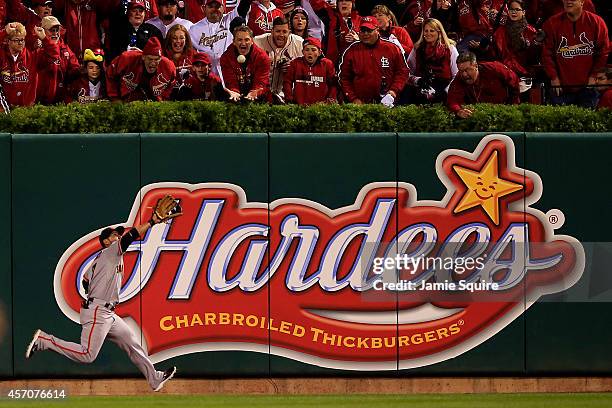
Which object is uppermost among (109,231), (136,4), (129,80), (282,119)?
(136,4)

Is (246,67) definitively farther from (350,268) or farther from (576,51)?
(576,51)

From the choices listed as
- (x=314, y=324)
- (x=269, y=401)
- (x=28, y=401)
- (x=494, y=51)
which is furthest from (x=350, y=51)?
(x=28, y=401)

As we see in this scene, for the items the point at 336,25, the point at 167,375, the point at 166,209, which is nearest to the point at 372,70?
the point at 336,25

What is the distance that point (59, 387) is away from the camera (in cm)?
1139

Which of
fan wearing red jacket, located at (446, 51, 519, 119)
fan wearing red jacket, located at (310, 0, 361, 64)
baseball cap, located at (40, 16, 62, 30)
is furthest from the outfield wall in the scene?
fan wearing red jacket, located at (310, 0, 361, 64)

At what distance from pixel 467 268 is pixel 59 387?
13.2ft

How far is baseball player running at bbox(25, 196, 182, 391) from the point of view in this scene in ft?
37.3

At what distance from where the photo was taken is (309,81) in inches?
493

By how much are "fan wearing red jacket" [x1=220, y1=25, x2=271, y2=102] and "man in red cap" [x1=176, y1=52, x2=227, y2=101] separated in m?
0.15

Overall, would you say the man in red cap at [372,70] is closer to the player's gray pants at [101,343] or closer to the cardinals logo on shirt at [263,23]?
the cardinals logo on shirt at [263,23]

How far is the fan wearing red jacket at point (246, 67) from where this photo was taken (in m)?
12.3

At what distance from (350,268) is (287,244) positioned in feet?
2.11

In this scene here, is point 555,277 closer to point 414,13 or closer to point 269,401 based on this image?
point 269,401

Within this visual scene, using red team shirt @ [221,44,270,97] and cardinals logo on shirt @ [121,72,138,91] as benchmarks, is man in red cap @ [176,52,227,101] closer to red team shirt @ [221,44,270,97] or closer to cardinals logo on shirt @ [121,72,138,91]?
red team shirt @ [221,44,270,97]
